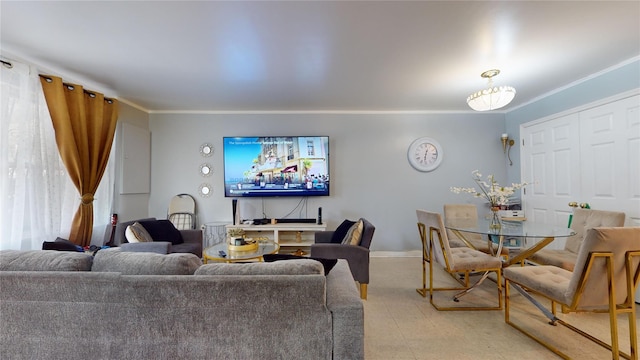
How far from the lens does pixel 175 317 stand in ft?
4.38

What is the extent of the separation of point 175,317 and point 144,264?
363mm

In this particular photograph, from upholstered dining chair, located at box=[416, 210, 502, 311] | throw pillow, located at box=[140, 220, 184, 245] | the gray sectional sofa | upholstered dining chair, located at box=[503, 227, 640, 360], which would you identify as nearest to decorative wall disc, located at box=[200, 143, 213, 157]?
throw pillow, located at box=[140, 220, 184, 245]

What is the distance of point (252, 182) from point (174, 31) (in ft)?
7.97

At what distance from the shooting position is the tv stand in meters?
3.88

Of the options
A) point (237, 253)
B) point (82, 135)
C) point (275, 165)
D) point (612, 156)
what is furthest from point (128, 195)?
point (612, 156)

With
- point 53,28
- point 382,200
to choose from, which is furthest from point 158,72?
point 382,200

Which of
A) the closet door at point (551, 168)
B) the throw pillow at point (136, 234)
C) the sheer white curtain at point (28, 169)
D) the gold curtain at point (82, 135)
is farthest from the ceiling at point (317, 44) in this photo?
the throw pillow at point (136, 234)

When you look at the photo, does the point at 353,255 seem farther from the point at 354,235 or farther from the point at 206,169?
the point at 206,169

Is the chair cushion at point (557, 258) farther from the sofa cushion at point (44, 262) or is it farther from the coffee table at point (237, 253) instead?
the sofa cushion at point (44, 262)

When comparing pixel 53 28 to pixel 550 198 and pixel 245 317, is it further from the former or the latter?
pixel 550 198

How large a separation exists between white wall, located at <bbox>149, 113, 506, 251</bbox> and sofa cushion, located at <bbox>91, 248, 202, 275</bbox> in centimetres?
276

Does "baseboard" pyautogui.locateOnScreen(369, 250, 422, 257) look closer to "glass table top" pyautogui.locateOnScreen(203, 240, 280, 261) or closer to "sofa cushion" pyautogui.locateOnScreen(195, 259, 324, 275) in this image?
"glass table top" pyautogui.locateOnScreen(203, 240, 280, 261)

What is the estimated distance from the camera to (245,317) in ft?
4.35

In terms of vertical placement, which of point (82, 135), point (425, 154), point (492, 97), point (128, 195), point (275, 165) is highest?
point (492, 97)
